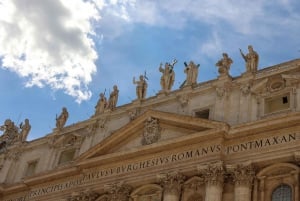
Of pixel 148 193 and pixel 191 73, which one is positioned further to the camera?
pixel 191 73

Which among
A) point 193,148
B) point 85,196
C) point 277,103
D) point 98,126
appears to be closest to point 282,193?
point 277,103

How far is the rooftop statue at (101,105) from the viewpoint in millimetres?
31859

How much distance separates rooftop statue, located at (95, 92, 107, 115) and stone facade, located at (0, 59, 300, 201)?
0.50 m

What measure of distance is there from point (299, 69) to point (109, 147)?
409 inches

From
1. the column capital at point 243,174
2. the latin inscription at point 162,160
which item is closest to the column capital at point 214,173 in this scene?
the column capital at point 243,174

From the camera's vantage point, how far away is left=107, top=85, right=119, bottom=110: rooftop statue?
31.4m

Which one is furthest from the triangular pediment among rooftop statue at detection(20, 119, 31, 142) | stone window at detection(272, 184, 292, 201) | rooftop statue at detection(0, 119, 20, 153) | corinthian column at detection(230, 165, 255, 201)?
rooftop statue at detection(0, 119, 20, 153)

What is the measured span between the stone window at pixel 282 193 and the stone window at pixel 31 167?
16.6 meters

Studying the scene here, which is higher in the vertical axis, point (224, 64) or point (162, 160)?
point (224, 64)

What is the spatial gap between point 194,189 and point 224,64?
6.65 m

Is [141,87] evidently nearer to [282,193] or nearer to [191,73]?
[191,73]

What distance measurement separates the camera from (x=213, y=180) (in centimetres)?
2298

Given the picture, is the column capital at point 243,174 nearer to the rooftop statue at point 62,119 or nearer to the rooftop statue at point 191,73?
the rooftop statue at point 191,73

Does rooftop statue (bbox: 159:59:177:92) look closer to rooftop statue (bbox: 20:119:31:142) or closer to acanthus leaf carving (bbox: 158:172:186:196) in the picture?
acanthus leaf carving (bbox: 158:172:186:196)
